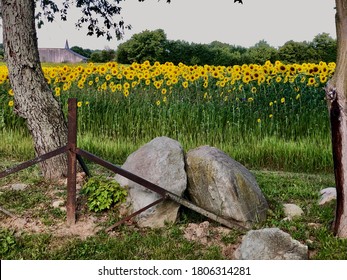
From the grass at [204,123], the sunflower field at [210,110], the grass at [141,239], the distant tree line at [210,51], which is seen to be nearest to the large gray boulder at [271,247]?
the grass at [141,239]

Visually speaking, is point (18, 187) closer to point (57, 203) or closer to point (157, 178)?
point (57, 203)

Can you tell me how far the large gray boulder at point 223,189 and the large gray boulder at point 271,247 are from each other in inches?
23.7

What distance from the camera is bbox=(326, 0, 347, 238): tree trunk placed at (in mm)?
4484

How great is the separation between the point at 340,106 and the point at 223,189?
1221 mm

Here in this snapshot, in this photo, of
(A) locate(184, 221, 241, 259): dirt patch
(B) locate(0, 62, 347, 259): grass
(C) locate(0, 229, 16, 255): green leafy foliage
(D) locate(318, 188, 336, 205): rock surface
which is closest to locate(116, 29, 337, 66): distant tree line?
(B) locate(0, 62, 347, 259): grass

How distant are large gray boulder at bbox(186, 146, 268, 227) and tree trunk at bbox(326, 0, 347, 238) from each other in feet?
2.60

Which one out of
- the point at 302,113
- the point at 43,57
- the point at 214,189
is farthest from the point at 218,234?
the point at 43,57

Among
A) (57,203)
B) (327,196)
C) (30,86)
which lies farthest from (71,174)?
(327,196)

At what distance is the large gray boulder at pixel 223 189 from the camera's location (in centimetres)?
495

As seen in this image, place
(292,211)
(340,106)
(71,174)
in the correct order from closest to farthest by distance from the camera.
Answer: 1. (340,106)
2. (71,174)
3. (292,211)

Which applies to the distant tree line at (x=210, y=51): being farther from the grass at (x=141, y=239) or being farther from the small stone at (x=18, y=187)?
the grass at (x=141, y=239)

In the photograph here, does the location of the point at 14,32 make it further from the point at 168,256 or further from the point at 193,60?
the point at 193,60

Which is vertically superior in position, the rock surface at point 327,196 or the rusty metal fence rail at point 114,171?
the rusty metal fence rail at point 114,171

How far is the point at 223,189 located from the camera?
495 cm
